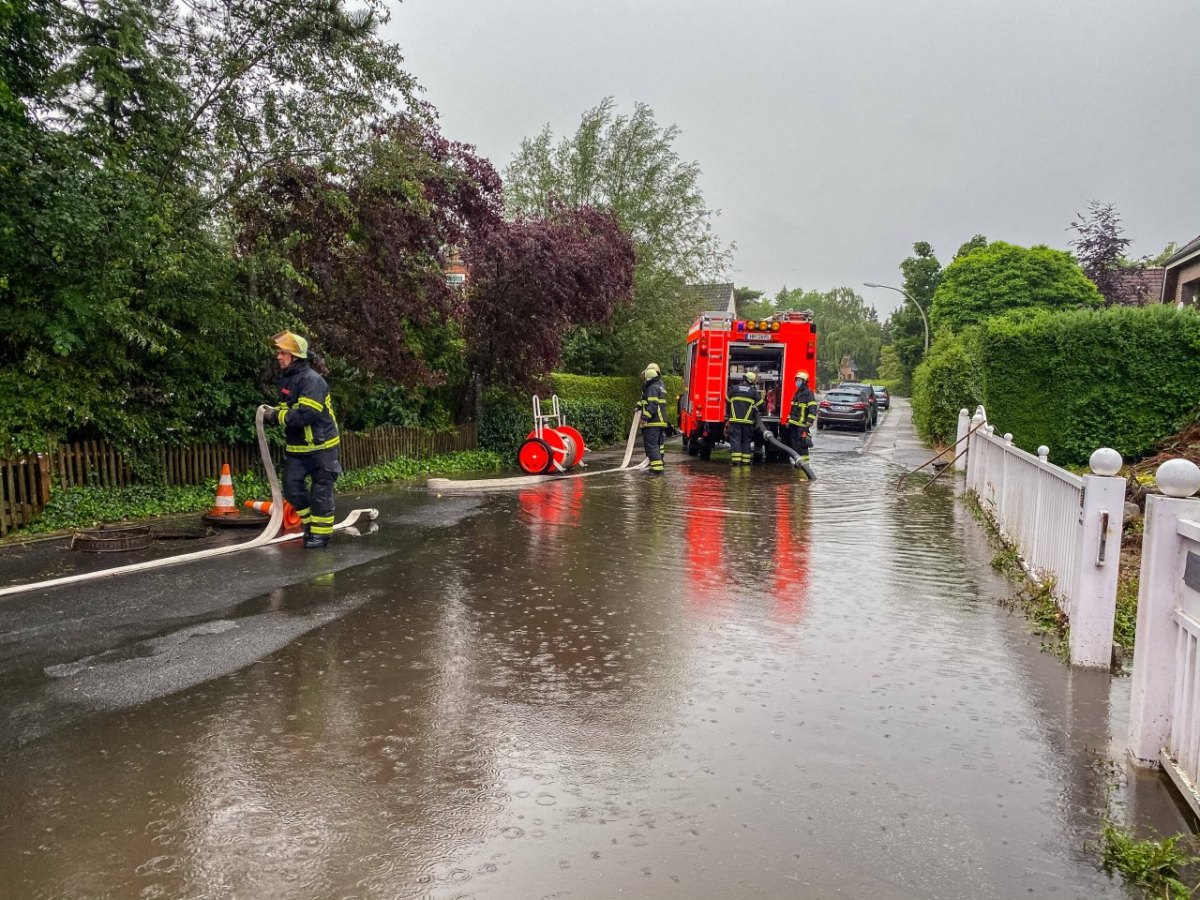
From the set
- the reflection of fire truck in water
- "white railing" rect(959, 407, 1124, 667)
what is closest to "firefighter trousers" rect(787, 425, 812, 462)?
the reflection of fire truck in water

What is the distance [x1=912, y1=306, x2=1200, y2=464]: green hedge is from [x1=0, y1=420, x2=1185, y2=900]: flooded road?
10215 millimetres

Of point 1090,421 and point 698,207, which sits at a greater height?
point 698,207

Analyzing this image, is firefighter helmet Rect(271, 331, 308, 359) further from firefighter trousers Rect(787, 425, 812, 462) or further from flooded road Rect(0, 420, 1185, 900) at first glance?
firefighter trousers Rect(787, 425, 812, 462)

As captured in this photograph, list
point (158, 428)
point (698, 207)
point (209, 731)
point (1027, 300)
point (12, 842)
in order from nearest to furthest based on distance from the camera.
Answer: point (12, 842) → point (209, 731) → point (158, 428) → point (698, 207) → point (1027, 300)

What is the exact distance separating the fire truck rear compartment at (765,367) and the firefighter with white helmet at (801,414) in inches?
35.4

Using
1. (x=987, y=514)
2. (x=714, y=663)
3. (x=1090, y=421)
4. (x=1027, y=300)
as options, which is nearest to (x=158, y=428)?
(x=714, y=663)

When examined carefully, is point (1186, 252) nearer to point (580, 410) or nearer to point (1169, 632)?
point (580, 410)

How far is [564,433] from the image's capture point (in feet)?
50.4

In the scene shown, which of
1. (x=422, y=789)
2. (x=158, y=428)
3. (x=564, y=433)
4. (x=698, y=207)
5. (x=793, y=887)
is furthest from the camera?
(x=698, y=207)

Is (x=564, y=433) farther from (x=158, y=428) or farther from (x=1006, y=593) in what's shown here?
(x=1006, y=593)

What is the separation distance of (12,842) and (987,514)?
32.4 ft

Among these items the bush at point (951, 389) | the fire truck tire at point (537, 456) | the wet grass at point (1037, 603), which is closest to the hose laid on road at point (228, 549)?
the fire truck tire at point (537, 456)

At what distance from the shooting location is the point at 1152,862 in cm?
296

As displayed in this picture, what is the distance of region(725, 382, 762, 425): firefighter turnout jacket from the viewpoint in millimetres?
16109
